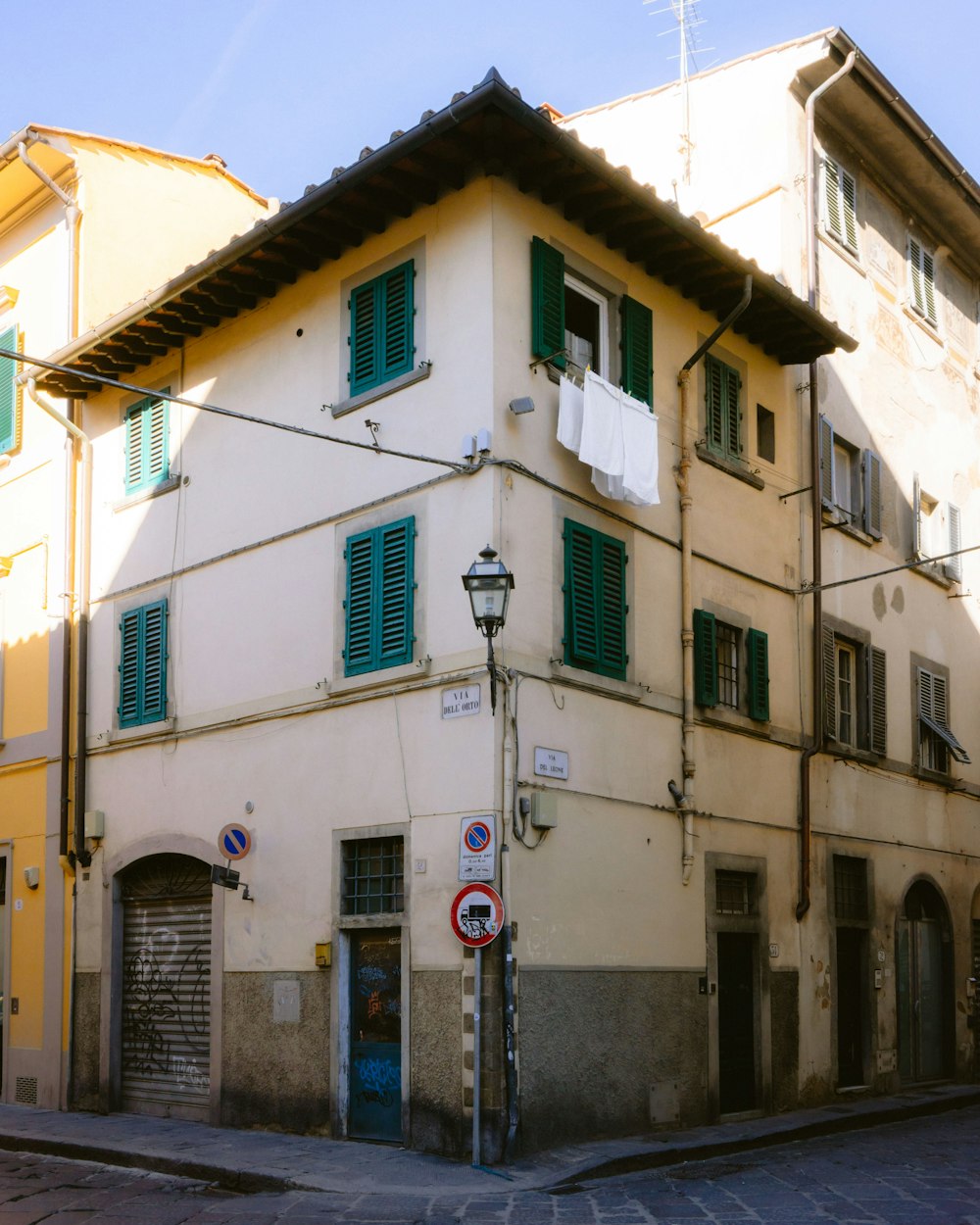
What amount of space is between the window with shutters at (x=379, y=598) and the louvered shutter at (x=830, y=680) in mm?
6079

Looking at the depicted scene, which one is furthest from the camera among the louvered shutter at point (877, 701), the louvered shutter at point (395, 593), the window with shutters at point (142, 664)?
the louvered shutter at point (877, 701)

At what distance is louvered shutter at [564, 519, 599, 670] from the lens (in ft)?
44.4

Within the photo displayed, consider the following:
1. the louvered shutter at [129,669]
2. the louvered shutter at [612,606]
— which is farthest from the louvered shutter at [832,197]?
the louvered shutter at [129,669]

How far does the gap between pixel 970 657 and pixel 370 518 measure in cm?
1078

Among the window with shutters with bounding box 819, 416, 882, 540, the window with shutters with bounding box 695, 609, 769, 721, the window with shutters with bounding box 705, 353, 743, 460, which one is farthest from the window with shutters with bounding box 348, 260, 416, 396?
the window with shutters with bounding box 819, 416, 882, 540

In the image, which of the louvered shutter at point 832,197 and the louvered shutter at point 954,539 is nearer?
the louvered shutter at point 832,197

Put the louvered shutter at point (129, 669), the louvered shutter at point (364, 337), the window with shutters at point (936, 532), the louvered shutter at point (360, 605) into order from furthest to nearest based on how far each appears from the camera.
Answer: the window with shutters at point (936, 532) < the louvered shutter at point (129, 669) < the louvered shutter at point (364, 337) < the louvered shutter at point (360, 605)

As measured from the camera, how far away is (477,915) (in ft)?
38.1

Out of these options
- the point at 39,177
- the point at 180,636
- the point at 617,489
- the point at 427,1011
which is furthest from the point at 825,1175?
the point at 39,177

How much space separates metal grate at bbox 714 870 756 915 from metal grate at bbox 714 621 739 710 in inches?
70.0

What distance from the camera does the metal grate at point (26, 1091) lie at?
16766mm

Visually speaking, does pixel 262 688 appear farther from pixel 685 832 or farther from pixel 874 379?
pixel 874 379

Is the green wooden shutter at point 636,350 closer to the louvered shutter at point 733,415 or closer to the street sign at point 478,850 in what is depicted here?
the louvered shutter at point 733,415

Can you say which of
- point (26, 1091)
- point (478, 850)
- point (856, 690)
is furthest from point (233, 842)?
point (856, 690)
